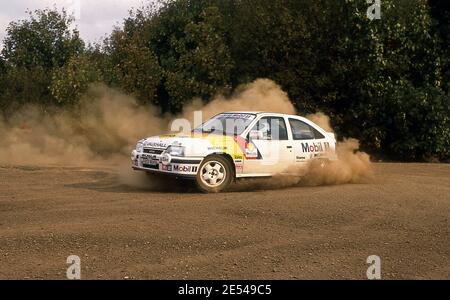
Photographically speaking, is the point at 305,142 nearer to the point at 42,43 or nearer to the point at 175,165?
the point at 175,165

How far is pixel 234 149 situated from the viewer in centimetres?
1061

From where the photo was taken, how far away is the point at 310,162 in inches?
455

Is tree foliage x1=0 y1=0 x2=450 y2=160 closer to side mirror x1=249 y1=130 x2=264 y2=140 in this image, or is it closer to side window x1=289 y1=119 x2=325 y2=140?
side window x1=289 y1=119 x2=325 y2=140

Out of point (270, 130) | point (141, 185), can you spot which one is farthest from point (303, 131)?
point (141, 185)

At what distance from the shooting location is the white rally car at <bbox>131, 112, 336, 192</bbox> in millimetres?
10164

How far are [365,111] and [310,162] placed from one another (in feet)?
25.8

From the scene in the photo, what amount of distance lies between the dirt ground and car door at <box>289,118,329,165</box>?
92 cm

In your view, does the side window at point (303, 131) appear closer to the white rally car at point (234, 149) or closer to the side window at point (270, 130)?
the white rally car at point (234, 149)

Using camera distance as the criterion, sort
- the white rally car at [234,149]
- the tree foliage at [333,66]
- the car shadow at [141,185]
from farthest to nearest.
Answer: the tree foliage at [333,66] → the car shadow at [141,185] → the white rally car at [234,149]

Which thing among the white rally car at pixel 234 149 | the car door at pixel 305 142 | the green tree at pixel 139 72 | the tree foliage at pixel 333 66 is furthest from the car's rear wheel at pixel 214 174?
the green tree at pixel 139 72

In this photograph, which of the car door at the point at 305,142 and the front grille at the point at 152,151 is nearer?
the front grille at the point at 152,151

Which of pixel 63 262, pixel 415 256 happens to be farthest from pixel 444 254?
pixel 63 262

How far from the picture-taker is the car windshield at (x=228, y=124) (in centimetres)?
1104
